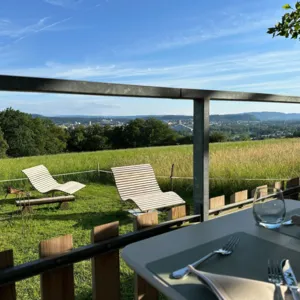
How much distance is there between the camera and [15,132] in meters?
12.0

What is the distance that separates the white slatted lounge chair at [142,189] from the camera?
171 inches

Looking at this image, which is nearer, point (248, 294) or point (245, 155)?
point (248, 294)

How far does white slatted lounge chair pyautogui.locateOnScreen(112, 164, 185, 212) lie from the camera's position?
4.34 meters

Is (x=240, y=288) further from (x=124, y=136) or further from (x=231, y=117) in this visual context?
(x=124, y=136)

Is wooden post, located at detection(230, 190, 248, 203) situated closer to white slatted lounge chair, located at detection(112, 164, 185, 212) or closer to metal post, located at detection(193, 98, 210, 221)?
metal post, located at detection(193, 98, 210, 221)

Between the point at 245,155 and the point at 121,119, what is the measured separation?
122 inches

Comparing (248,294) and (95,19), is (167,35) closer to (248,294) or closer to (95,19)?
(95,19)

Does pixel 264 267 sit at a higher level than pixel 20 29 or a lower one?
lower

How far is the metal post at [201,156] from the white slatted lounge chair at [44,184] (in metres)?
4.27

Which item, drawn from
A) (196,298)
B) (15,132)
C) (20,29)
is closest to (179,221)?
(196,298)

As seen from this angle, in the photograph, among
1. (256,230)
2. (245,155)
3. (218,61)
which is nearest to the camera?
(256,230)

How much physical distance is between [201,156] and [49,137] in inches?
475

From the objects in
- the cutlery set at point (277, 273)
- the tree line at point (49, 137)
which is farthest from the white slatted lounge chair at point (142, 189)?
the tree line at point (49, 137)

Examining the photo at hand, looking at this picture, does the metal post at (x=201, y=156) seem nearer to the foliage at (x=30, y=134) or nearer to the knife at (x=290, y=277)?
the knife at (x=290, y=277)
